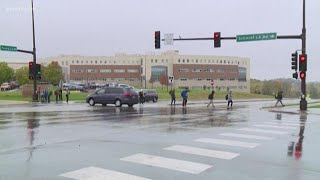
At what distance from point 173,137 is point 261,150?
10.0ft

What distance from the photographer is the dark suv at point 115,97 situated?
35.7 metres

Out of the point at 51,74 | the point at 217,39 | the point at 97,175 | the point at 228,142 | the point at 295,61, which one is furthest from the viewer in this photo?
the point at 51,74

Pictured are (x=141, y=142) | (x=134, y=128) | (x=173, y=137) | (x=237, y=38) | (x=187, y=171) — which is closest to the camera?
(x=187, y=171)

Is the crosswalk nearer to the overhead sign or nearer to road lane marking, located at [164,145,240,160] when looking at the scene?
road lane marking, located at [164,145,240,160]

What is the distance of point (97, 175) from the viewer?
8.18 meters

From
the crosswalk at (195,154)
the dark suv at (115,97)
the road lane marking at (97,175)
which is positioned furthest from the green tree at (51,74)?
the road lane marking at (97,175)

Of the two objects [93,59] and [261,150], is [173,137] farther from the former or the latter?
[93,59]

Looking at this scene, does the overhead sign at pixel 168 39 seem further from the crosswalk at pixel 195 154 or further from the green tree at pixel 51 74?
the green tree at pixel 51 74

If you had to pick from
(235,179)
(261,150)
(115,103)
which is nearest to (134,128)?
(261,150)

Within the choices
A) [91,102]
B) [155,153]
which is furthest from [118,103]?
[155,153]

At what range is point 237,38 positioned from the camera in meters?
34.5

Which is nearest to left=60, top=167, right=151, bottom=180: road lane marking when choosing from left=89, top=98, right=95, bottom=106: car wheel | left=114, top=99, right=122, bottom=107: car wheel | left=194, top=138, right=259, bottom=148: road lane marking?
left=194, top=138, right=259, bottom=148: road lane marking

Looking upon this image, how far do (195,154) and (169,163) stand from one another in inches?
53.1

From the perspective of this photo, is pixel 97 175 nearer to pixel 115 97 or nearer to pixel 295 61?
pixel 295 61
